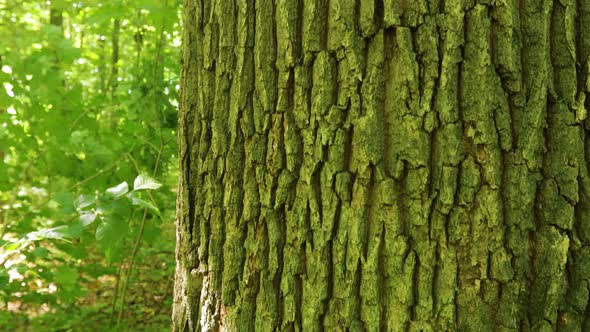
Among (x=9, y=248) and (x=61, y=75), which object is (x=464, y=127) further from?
(x=61, y=75)

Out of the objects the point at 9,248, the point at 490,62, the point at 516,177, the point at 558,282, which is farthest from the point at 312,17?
the point at 9,248

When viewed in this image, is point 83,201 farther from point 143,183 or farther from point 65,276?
point 65,276

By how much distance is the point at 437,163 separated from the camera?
4.18 feet

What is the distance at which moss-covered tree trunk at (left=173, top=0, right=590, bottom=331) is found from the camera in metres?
1.26

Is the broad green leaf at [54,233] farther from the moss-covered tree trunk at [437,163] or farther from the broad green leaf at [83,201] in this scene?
the moss-covered tree trunk at [437,163]

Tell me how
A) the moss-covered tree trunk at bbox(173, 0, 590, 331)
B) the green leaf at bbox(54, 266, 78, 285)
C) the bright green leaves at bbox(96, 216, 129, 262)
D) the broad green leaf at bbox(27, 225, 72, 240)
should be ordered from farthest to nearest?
1. the green leaf at bbox(54, 266, 78, 285)
2. the bright green leaves at bbox(96, 216, 129, 262)
3. the broad green leaf at bbox(27, 225, 72, 240)
4. the moss-covered tree trunk at bbox(173, 0, 590, 331)

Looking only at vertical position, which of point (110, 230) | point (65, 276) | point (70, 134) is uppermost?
point (70, 134)

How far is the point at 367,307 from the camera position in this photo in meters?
1.32

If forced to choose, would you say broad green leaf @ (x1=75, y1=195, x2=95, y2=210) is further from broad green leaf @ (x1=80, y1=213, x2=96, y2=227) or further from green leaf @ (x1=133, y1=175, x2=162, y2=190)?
green leaf @ (x1=133, y1=175, x2=162, y2=190)

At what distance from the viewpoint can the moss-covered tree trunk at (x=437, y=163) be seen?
49.6 inches

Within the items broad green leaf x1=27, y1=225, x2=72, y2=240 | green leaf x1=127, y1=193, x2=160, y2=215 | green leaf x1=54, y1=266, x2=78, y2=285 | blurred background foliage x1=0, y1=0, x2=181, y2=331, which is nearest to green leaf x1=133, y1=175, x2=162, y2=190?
green leaf x1=127, y1=193, x2=160, y2=215

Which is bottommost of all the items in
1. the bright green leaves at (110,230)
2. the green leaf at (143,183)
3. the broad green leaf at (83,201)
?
the bright green leaves at (110,230)

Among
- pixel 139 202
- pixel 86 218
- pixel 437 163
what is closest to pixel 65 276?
Answer: pixel 86 218

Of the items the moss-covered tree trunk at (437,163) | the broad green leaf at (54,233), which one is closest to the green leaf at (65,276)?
the broad green leaf at (54,233)
